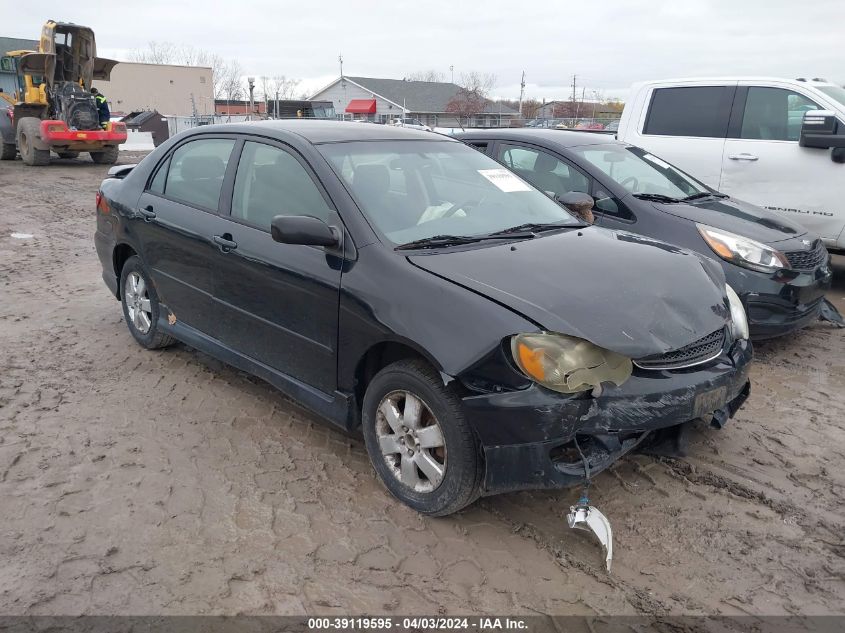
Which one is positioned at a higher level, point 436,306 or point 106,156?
point 106,156

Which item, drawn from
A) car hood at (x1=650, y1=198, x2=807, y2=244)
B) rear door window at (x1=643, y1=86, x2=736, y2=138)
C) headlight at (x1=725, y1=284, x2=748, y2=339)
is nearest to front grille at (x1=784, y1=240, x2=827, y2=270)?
car hood at (x1=650, y1=198, x2=807, y2=244)

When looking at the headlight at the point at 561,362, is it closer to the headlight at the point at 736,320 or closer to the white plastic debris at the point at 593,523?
the white plastic debris at the point at 593,523

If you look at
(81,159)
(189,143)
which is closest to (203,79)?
(81,159)

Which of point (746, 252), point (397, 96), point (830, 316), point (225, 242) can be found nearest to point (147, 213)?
point (225, 242)

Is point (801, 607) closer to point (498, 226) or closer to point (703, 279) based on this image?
point (703, 279)

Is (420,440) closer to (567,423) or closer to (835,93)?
(567,423)

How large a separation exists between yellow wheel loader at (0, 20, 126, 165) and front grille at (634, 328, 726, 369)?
16984 mm

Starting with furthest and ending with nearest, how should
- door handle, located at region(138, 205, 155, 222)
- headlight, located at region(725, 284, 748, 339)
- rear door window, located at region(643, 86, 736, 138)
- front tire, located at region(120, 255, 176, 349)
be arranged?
rear door window, located at region(643, 86, 736, 138) < front tire, located at region(120, 255, 176, 349) < door handle, located at region(138, 205, 155, 222) < headlight, located at region(725, 284, 748, 339)

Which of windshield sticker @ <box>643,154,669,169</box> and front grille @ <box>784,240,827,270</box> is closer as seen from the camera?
front grille @ <box>784,240,827,270</box>

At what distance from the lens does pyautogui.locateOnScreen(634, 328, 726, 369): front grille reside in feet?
9.45

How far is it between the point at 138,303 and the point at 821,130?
6210 mm

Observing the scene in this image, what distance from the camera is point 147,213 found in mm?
4680

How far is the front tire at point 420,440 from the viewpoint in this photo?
284 cm

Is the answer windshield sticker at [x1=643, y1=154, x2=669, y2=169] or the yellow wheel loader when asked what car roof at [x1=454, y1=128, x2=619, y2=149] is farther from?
the yellow wheel loader
